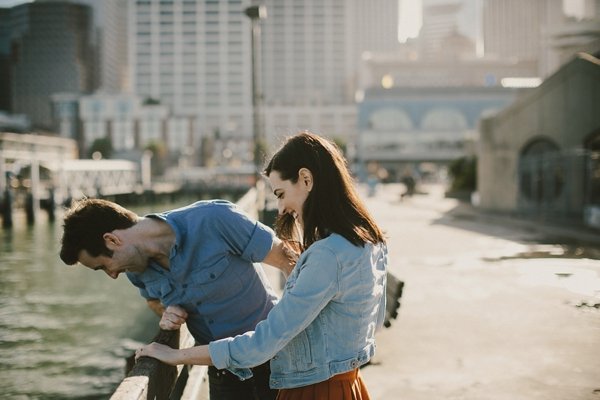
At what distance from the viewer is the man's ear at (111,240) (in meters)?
2.40

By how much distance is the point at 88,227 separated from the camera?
240 centimetres

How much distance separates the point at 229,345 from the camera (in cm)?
191

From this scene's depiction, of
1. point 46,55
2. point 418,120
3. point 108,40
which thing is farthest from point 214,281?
point 108,40

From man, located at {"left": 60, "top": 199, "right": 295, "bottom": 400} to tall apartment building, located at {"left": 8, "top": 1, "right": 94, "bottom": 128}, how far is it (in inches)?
7190

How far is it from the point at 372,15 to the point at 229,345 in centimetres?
19236

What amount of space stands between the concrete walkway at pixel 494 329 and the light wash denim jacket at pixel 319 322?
2.92m

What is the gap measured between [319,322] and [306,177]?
1.64ft

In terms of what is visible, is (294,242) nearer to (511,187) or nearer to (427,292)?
(427,292)

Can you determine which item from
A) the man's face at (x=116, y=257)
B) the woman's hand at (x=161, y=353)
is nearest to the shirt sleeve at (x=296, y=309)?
the woman's hand at (x=161, y=353)

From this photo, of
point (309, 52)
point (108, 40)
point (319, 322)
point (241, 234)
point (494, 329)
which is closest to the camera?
point (319, 322)

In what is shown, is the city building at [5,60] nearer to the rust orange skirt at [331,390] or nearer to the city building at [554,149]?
the city building at [554,149]

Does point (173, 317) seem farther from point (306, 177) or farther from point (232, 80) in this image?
point (232, 80)

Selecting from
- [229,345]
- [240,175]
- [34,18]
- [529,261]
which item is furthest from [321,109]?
[229,345]

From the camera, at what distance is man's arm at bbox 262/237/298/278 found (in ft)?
8.55
